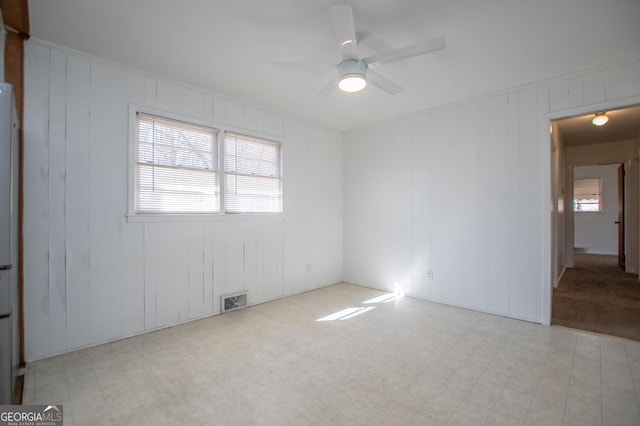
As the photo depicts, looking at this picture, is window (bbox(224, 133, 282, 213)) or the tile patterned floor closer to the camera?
the tile patterned floor

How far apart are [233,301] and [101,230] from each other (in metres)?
1.65

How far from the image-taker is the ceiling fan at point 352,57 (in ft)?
5.95

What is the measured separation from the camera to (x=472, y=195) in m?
3.69

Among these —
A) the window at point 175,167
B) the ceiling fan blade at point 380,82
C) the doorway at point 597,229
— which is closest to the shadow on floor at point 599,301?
the doorway at point 597,229

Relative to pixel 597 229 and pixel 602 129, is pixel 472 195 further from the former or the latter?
pixel 597 229

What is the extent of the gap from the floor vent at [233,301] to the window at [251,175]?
1.08 m

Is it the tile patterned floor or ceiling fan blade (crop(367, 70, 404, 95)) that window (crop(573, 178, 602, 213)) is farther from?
ceiling fan blade (crop(367, 70, 404, 95))

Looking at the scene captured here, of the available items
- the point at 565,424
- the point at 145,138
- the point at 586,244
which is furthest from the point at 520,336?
the point at 586,244

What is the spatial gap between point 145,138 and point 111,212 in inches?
32.9

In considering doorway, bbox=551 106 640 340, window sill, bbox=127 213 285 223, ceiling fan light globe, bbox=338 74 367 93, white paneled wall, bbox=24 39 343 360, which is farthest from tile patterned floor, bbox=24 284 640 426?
ceiling fan light globe, bbox=338 74 367 93

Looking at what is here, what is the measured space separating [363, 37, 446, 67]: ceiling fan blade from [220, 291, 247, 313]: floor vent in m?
3.00

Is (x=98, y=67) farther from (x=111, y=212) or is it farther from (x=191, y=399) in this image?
(x=191, y=399)

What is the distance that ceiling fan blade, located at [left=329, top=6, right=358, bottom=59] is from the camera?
66.9 inches

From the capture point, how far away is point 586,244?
325 inches
